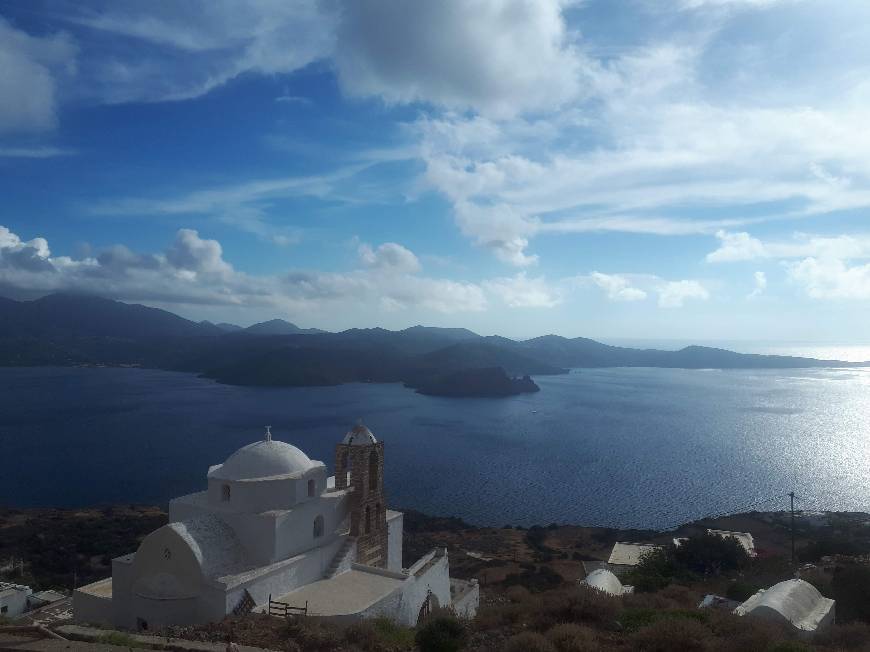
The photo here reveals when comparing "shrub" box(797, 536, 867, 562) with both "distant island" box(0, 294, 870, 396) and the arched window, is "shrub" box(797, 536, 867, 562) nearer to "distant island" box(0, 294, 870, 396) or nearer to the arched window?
the arched window

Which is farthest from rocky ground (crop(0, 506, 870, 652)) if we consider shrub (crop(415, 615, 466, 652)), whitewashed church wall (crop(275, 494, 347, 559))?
whitewashed church wall (crop(275, 494, 347, 559))

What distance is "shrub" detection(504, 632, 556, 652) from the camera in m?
7.56

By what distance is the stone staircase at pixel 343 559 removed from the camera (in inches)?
507

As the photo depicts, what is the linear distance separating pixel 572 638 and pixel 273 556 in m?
6.13

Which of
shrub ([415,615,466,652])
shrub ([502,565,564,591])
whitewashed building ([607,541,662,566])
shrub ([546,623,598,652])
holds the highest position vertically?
shrub ([546,623,598,652])

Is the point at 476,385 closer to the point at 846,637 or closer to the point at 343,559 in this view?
the point at 343,559

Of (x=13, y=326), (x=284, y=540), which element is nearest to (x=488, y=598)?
(x=284, y=540)

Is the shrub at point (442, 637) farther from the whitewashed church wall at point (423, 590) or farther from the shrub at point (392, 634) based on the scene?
the whitewashed church wall at point (423, 590)

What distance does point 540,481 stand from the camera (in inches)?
1930

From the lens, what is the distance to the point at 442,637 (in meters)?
8.55

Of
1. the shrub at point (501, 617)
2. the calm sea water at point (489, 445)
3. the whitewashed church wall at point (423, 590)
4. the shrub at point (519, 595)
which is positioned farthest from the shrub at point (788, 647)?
the calm sea water at point (489, 445)

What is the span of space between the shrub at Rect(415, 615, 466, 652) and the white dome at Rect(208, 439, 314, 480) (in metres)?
5.01

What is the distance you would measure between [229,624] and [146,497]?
38501 mm

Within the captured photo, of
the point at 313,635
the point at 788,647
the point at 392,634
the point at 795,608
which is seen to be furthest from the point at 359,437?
the point at 788,647
